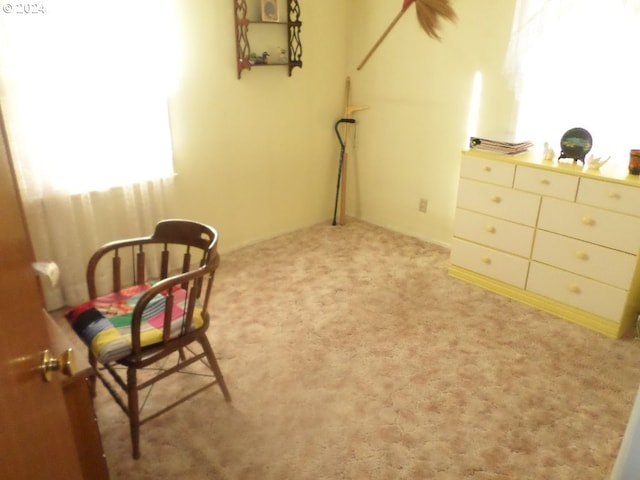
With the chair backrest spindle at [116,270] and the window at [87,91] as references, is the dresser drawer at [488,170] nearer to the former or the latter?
the window at [87,91]

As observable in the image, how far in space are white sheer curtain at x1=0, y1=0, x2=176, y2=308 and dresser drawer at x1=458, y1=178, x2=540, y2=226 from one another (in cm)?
188

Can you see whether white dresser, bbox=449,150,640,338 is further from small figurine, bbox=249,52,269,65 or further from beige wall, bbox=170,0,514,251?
small figurine, bbox=249,52,269,65

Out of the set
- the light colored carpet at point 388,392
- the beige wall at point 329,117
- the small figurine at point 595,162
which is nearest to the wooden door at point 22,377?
the light colored carpet at point 388,392

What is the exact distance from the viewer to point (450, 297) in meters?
2.97

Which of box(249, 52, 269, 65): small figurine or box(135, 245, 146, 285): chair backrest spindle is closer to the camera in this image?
box(135, 245, 146, 285): chair backrest spindle

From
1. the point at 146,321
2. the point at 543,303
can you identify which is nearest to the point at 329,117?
the point at 543,303

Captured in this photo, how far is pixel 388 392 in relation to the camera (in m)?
2.15

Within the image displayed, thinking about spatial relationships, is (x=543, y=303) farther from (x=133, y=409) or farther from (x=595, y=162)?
(x=133, y=409)

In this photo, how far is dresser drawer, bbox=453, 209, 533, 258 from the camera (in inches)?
111

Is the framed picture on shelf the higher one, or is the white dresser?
the framed picture on shelf

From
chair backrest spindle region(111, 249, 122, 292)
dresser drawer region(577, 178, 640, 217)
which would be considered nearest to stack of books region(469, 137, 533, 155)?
dresser drawer region(577, 178, 640, 217)

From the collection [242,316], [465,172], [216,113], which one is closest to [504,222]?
[465,172]

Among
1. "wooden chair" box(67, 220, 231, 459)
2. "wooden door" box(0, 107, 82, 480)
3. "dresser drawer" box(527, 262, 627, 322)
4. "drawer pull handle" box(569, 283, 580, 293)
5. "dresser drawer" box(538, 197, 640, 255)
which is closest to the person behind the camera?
"wooden door" box(0, 107, 82, 480)

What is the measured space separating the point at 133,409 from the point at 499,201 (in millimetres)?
2261
